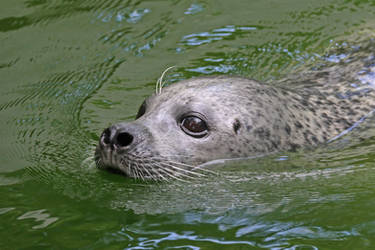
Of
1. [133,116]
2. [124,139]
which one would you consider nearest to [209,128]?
[124,139]

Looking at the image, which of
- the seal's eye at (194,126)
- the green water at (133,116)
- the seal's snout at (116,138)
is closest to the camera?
the green water at (133,116)

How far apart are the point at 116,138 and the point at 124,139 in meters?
0.07

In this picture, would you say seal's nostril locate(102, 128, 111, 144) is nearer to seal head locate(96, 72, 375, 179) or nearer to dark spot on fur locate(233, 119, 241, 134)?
seal head locate(96, 72, 375, 179)

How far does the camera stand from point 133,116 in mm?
6586

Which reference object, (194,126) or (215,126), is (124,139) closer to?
(194,126)

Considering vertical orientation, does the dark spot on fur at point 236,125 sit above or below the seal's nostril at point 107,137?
below

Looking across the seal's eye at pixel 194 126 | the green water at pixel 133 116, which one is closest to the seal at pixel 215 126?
the seal's eye at pixel 194 126

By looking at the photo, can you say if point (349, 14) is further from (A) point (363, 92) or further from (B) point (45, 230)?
(B) point (45, 230)

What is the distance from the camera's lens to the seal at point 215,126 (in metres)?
4.97

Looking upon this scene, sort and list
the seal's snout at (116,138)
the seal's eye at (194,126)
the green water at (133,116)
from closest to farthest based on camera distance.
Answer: the green water at (133,116), the seal's snout at (116,138), the seal's eye at (194,126)

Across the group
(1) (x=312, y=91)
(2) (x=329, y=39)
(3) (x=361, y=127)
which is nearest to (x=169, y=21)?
(2) (x=329, y=39)

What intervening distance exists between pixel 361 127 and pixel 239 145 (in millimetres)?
1199

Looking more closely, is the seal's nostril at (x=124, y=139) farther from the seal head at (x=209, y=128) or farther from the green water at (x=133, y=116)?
the green water at (x=133, y=116)

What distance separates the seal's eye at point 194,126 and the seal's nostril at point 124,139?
1.54ft
